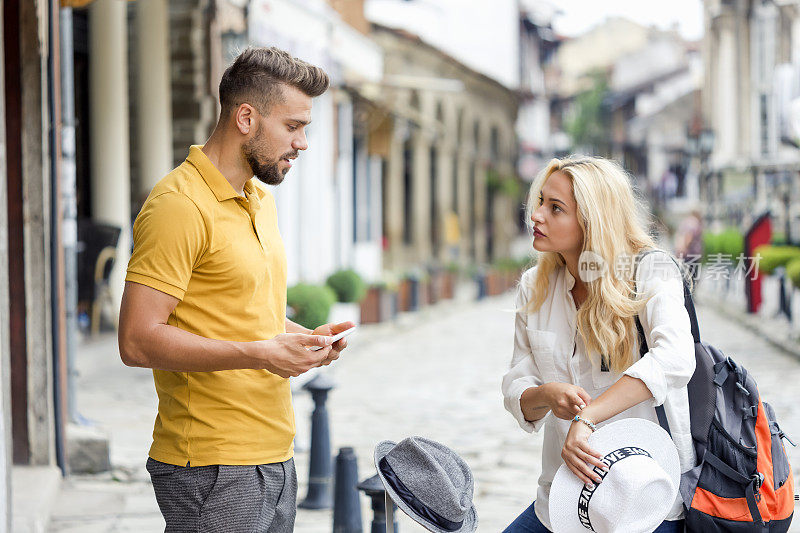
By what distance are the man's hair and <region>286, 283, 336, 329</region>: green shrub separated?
24.3ft

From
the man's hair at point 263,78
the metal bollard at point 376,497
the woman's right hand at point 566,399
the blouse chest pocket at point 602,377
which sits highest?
→ the man's hair at point 263,78

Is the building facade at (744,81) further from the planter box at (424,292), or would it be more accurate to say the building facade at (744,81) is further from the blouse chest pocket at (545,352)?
the blouse chest pocket at (545,352)

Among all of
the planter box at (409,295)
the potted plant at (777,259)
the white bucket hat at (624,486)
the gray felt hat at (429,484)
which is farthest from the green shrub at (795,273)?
the gray felt hat at (429,484)

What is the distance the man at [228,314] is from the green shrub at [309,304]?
7.30 meters

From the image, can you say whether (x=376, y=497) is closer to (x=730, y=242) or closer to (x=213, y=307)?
(x=213, y=307)

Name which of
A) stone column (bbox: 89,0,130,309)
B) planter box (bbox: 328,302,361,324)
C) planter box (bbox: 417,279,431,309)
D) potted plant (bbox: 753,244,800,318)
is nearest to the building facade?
planter box (bbox: 417,279,431,309)

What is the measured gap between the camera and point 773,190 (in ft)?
83.2

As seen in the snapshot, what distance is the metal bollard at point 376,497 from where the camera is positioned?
12.7 feet

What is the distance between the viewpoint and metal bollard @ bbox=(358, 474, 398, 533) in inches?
153

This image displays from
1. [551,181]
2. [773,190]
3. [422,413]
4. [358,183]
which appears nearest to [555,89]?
[773,190]

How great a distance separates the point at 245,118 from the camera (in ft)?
8.92

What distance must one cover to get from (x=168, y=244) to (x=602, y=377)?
1.30m

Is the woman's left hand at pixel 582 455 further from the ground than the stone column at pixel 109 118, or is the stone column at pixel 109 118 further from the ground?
the stone column at pixel 109 118

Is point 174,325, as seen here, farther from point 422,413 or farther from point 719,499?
point 422,413
